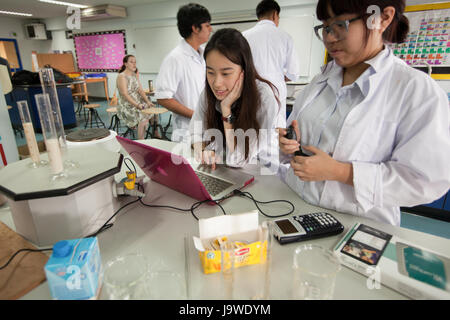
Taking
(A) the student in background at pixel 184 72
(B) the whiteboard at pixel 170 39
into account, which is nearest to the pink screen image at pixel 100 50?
(B) the whiteboard at pixel 170 39

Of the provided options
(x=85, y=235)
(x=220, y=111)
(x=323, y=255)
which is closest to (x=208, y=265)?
(x=323, y=255)

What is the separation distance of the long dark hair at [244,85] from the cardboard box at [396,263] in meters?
0.83

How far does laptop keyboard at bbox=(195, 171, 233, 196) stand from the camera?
1104mm

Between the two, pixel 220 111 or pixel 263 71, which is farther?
pixel 263 71

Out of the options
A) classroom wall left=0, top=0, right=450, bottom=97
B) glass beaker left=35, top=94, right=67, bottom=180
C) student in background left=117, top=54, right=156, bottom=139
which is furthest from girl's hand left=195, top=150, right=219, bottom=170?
classroom wall left=0, top=0, right=450, bottom=97

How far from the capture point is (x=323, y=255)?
0.73 m

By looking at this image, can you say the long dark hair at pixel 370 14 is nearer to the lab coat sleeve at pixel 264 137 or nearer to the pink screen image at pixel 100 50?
the lab coat sleeve at pixel 264 137

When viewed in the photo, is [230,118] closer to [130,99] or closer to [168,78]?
[168,78]

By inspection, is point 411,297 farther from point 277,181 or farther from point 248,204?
point 277,181

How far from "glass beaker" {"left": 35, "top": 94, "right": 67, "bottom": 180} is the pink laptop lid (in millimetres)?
251

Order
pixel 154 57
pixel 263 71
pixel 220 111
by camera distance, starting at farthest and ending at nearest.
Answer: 1. pixel 154 57
2. pixel 263 71
3. pixel 220 111

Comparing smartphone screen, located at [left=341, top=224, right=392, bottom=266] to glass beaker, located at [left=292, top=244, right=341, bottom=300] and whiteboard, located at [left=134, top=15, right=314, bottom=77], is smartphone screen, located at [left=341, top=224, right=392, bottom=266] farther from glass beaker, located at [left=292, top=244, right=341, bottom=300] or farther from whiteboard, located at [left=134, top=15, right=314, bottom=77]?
whiteboard, located at [left=134, top=15, right=314, bottom=77]

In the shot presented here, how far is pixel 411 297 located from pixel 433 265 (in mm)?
124

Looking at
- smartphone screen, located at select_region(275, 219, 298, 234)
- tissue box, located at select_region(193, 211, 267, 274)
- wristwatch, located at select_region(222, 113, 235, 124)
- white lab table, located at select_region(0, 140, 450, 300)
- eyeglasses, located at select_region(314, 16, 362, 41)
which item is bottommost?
white lab table, located at select_region(0, 140, 450, 300)
